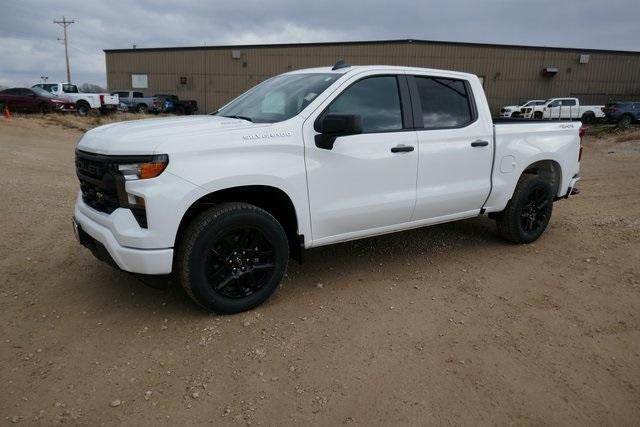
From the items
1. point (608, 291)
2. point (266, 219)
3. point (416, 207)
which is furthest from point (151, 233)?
point (608, 291)

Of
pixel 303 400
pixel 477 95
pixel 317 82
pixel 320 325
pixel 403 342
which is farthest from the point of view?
pixel 477 95

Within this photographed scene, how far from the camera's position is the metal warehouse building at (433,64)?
36219mm

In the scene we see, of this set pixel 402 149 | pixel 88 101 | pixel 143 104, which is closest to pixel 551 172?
pixel 402 149

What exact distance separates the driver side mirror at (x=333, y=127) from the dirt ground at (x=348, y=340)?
50.5 inches

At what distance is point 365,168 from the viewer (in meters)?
3.96

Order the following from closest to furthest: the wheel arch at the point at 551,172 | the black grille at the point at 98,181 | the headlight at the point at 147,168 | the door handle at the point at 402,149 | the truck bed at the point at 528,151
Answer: the headlight at the point at 147,168
the black grille at the point at 98,181
the door handle at the point at 402,149
the truck bed at the point at 528,151
the wheel arch at the point at 551,172

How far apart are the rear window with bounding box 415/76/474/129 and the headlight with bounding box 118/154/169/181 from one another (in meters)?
2.35

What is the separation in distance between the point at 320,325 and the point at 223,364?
802 millimetres

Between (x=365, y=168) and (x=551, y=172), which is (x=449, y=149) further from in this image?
(x=551, y=172)

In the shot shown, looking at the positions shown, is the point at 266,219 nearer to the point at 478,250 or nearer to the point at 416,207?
the point at 416,207

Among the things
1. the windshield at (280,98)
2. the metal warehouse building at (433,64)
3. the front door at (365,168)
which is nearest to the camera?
the front door at (365,168)

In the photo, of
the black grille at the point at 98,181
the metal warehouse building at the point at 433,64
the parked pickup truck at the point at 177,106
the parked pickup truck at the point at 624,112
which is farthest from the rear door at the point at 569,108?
the black grille at the point at 98,181

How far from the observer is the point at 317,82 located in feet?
13.6

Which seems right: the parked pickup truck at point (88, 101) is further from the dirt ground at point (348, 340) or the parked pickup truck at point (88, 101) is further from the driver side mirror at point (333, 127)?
the driver side mirror at point (333, 127)
